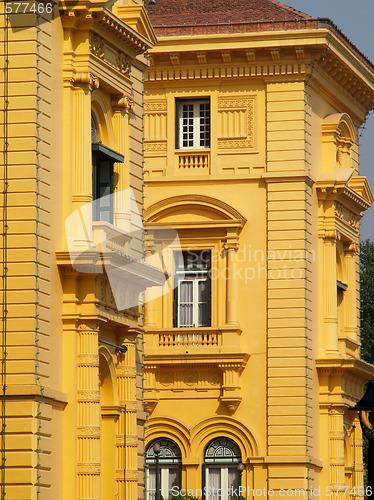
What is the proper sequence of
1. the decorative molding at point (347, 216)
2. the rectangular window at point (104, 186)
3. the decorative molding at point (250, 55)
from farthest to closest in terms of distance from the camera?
the decorative molding at point (347, 216)
the decorative molding at point (250, 55)
the rectangular window at point (104, 186)

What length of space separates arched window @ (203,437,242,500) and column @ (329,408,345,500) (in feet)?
9.04

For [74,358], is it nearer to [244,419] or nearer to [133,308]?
[133,308]

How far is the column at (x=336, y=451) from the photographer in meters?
43.4

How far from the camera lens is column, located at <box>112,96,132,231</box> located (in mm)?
31500

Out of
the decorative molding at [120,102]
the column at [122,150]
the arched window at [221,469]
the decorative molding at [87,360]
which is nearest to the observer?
the decorative molding at [87,360]

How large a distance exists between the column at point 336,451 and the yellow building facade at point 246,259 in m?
0.04

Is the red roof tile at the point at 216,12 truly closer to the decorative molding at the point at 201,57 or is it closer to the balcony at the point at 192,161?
the decorative molding at the point at 201,57

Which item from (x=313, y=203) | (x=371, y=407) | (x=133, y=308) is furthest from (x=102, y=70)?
(x=313, y=203)

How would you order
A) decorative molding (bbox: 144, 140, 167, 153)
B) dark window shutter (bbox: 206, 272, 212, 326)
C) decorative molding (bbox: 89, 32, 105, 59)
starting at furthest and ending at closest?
decorative molding (bbox: 144, 140, 167, 153), dark window shutter (bbox: 206, 272, 212, 326), decorative molding (bbox: 89, 32, 105, 59)

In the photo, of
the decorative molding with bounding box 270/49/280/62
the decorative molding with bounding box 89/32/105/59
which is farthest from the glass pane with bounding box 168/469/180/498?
the decorative molding with bounding box 89/32/105/59

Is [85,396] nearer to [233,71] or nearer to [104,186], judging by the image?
[104,186]

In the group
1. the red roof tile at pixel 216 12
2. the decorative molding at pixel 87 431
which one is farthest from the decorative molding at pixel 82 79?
the red roof tile at pixel 216 12

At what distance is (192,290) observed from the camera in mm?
43781

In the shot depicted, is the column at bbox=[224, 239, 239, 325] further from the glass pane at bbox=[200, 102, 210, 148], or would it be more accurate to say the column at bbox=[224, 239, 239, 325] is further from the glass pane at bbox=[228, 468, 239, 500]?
the glass pane at bbox=[228, 468, 239, 500]
